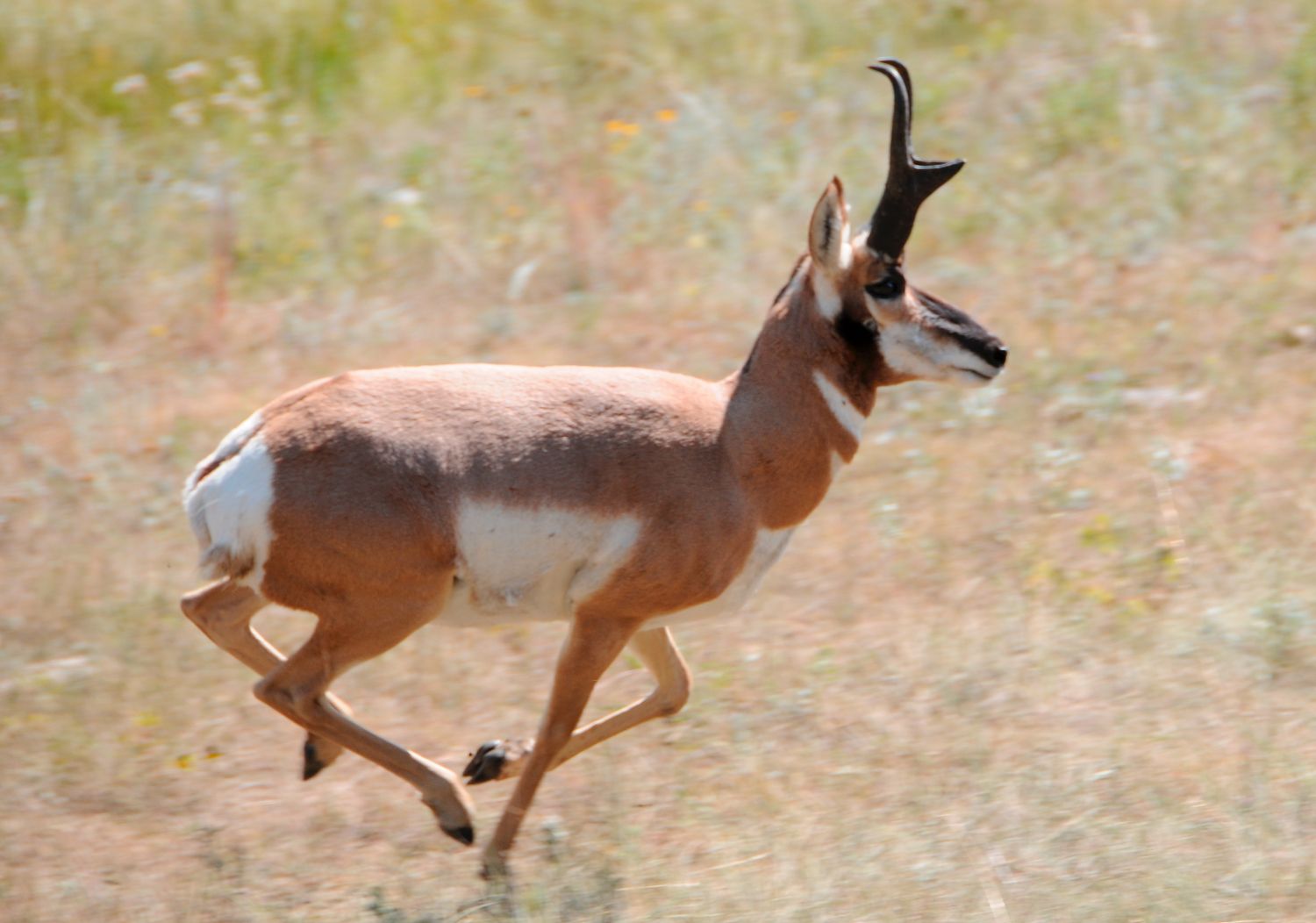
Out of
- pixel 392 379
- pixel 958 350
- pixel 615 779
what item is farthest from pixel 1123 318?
pixel 392 379

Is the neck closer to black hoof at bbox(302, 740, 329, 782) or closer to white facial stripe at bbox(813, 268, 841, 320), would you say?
white facial stripe at bbox(813, 268, 841, 320)

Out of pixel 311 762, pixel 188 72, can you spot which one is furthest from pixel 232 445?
pixel 188 72

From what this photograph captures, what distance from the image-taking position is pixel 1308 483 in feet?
28.2

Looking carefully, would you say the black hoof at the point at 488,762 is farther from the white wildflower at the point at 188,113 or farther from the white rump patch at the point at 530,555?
the white wildflower at the point at 188,113

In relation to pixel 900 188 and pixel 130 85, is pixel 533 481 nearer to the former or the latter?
pixel 900 188

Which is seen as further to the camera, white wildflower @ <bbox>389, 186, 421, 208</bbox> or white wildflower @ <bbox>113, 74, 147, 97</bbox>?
white wildflower @ <bbox>113, 74, 147, 97</bbox>

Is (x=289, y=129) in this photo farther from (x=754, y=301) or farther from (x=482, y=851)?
(x=482, y=851)

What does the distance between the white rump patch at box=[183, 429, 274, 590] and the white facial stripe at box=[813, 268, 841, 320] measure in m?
2.10

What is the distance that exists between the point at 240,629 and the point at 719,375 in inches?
189

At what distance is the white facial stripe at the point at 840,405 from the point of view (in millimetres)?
6188

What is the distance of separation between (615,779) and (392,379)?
1.92 metres

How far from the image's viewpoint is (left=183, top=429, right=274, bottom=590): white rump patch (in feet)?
18.3

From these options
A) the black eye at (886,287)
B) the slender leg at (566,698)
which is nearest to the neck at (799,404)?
the black eye at (886,287)

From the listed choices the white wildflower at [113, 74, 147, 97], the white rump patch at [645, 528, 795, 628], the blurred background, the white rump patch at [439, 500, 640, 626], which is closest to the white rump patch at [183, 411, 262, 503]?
the white rump patch at [439, 500, 640, 626]
